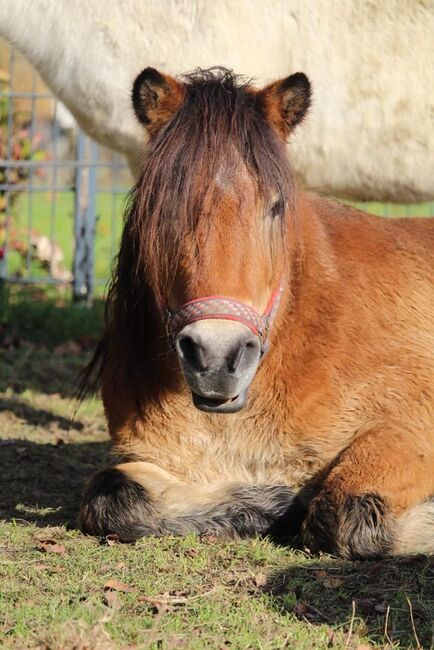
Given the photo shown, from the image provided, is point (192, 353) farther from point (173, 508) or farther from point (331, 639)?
point (331, 639)

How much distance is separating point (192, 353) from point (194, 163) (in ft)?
2.24

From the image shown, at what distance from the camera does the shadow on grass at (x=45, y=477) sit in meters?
4.41

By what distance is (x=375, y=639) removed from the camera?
9.87 ft

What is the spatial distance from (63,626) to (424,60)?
3750 millimetres

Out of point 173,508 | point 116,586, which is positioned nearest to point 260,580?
point 116,586

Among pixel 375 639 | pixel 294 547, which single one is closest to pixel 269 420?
pixel 294 547

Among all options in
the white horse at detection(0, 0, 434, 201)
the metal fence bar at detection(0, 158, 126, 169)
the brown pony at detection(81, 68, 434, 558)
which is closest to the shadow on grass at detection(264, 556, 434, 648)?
the brown pony at detection(81, 68, 434, 558)

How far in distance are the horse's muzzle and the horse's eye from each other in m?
0.49

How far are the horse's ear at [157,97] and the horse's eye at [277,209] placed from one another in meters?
0.52

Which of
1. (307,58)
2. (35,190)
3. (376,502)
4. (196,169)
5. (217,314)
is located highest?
(307,58)

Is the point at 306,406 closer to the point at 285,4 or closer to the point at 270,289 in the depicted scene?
the point at 270,289

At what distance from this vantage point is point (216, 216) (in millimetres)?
3559

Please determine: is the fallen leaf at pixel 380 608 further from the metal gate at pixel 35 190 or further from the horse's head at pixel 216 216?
the metal gate at pixel 35 190

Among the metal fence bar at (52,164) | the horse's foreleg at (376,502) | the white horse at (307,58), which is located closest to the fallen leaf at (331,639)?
the horse's foreleg at (376,502)
